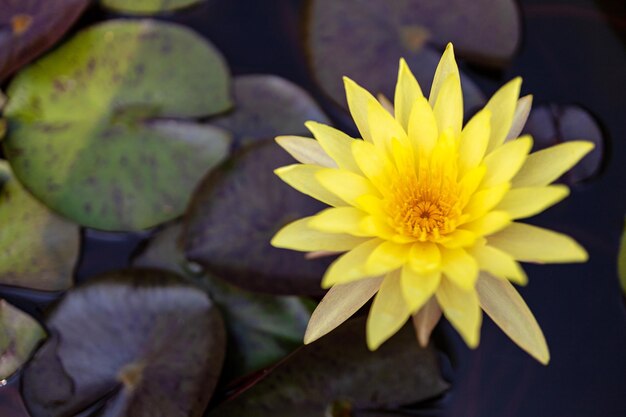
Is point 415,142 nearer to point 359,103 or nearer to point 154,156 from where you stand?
point 359,103

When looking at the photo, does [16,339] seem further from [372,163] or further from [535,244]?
[535,244]

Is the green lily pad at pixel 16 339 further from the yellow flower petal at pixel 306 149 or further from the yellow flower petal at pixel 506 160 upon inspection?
the yellow flower petal at pixel 506 160

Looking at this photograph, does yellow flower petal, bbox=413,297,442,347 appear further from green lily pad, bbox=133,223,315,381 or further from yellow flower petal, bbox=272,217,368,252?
green lily pad, bbox=133,223,315,381

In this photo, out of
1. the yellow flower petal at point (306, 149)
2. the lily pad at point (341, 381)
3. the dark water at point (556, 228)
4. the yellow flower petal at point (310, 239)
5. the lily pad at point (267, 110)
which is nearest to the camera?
the yellow flower petal at point (310, 239)

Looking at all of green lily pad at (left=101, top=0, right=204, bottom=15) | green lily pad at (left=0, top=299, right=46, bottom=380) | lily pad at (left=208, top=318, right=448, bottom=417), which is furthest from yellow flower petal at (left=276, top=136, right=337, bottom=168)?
green lily pad at (left=101, top=0, right=204, bottom=15)

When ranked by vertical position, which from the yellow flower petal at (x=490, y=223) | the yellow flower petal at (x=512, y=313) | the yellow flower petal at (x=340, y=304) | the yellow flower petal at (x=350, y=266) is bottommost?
the yellow flower petal at (x=340, y=304)

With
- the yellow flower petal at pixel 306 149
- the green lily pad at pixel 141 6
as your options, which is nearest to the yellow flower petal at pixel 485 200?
the yellow flower petal at pixel 306 149

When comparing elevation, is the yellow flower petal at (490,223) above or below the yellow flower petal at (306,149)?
above
